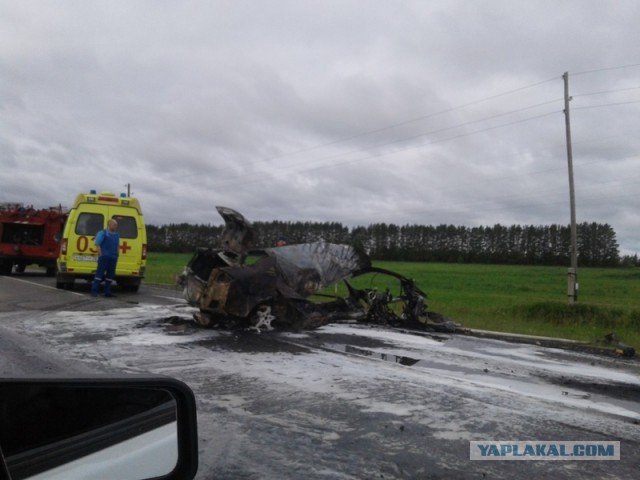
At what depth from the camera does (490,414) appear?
429cm

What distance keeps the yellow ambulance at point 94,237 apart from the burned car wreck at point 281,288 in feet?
16.6

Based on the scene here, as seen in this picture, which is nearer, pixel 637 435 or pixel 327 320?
pixel 637 435

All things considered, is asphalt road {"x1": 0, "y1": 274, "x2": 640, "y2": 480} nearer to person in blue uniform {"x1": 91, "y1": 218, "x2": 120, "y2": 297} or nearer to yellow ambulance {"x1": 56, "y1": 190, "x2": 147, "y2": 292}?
person in blue uniform {"x1": 91, "y1": 218, "x2": 120, "y2": 297}

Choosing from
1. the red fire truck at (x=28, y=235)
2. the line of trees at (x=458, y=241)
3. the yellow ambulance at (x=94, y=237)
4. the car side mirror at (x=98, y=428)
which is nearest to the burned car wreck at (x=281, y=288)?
the yellow ambulance at (x=94, y=237)

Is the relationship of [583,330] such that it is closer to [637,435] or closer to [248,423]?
[637,435]

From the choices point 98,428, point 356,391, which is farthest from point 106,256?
point 98,428

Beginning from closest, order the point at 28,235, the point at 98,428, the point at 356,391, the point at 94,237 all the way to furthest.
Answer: the point at 98,428 < the point at 356,391 < the point at 94,237 < the point at 28,235

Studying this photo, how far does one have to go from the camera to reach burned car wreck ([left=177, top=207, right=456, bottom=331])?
814 cm

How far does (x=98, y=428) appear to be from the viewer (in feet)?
5.21

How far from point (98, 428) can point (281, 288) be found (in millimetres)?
6845

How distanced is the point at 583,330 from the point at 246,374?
27.8ft

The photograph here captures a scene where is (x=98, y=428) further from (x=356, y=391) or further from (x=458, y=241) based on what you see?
(x=458, y=241)

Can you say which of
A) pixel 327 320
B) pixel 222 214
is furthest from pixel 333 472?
pixel 222 214

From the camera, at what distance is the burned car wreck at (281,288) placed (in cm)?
814
